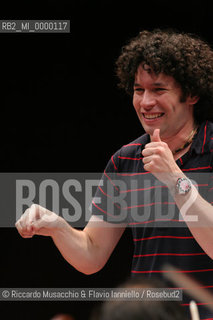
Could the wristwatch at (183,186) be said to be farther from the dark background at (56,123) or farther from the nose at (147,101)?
the dark background at (56,123)

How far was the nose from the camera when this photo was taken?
70.6 inches

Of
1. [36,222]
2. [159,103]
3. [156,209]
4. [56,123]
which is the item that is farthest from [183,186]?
[56,123]

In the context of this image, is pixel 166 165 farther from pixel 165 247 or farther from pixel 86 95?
pixel 86 95

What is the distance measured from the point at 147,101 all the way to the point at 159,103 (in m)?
0.04

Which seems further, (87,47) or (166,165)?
(87,47)

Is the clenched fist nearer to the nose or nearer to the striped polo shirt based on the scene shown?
the striped polo shirt

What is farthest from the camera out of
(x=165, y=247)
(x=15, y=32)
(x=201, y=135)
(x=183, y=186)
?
(x=15, y=32)

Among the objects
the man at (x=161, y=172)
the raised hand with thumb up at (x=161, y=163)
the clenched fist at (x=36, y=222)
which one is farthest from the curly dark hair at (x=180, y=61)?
the clenched fist at (x=36, y=222)

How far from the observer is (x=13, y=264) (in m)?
3.42

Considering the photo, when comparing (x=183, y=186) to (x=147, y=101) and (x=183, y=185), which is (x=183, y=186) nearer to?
(x=183, y=185)

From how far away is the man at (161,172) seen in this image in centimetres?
161

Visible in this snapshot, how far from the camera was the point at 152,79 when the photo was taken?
1.81m

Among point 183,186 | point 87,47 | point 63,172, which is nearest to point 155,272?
point 183,186

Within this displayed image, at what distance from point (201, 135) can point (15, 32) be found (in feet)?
5.87
